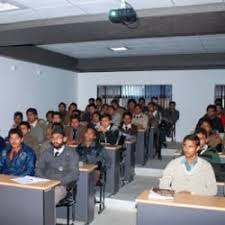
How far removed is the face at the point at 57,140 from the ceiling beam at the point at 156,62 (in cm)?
514

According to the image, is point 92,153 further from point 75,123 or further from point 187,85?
point 187,85

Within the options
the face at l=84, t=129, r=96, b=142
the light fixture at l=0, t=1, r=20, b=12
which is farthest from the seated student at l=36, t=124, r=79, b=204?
the light fixture at l=0, t=1, r=20, b=12

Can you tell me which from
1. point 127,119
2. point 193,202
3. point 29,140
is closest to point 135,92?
point 127,119

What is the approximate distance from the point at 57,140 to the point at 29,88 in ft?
14.4

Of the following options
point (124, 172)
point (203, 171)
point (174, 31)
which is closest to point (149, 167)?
point (124, 172)

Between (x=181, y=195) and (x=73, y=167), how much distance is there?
138cm

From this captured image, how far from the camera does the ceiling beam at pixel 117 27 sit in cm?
408

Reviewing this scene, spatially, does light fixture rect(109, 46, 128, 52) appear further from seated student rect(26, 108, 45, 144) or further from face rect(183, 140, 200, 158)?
face rect(183, 140, 200, 158)

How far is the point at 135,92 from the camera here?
10.1 m

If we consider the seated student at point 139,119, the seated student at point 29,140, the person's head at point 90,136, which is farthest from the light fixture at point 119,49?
the person's head at point 90,136

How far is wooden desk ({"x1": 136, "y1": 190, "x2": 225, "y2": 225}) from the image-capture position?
2516 mm

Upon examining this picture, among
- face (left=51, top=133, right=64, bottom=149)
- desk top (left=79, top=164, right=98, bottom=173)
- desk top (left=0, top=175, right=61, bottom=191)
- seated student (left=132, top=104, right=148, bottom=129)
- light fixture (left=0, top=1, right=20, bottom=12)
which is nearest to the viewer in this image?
desk top (left=0, top=175, right=61, bottom=191)

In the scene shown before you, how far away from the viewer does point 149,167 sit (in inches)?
268

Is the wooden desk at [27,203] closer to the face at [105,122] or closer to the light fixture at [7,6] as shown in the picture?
the light fixture at [7,6]
